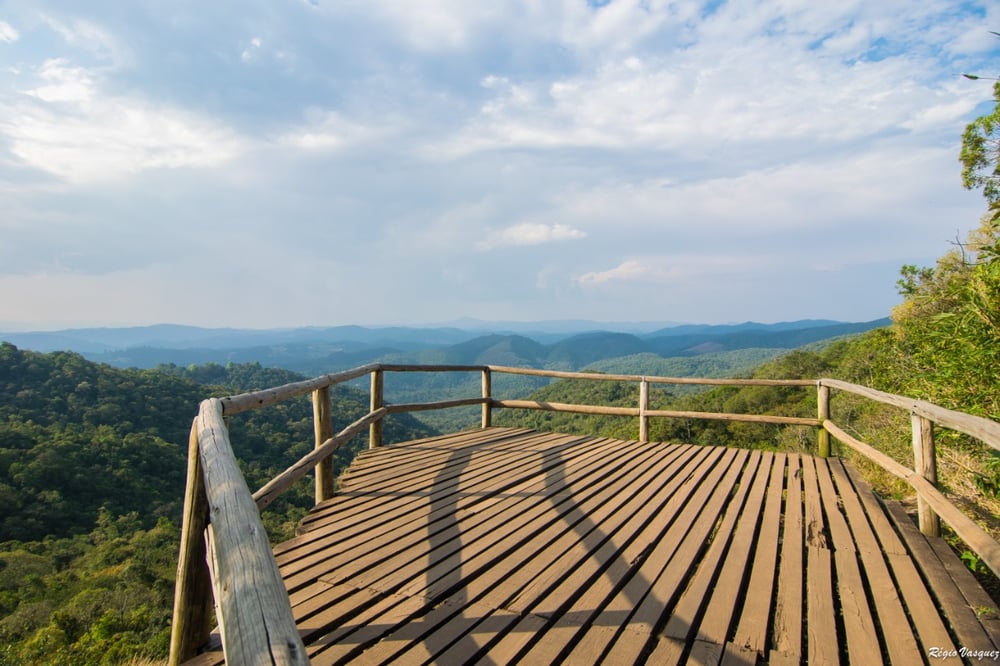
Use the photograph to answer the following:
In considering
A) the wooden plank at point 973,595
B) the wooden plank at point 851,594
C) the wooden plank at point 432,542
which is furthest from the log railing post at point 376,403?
the wooden plank at point 973,595

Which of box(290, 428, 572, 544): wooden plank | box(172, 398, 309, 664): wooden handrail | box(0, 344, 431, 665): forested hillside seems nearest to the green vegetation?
box(0, 344, 431, 665): forested hillside

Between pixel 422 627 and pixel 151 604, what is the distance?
69.9ft

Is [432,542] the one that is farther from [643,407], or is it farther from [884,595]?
[643,407]

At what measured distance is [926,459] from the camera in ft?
9.07

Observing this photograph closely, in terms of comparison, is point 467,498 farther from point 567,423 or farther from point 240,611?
point 567,423

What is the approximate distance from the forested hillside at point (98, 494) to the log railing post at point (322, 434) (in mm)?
2366

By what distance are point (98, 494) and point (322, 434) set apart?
3765 centimetres

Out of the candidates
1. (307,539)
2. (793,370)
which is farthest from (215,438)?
(793,370)

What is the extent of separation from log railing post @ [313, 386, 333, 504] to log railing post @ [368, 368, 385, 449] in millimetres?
1047

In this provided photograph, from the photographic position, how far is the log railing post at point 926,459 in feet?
9.04

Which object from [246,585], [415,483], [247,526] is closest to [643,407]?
[415,483]

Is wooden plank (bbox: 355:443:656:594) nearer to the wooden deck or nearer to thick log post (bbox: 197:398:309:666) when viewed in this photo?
the wooden deck

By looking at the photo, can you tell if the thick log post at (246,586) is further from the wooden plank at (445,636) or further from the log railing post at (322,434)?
the log railing post at (322,434)

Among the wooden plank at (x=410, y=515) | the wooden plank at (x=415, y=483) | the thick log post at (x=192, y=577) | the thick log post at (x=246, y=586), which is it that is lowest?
the wooden plank at (x=415, y=483)
